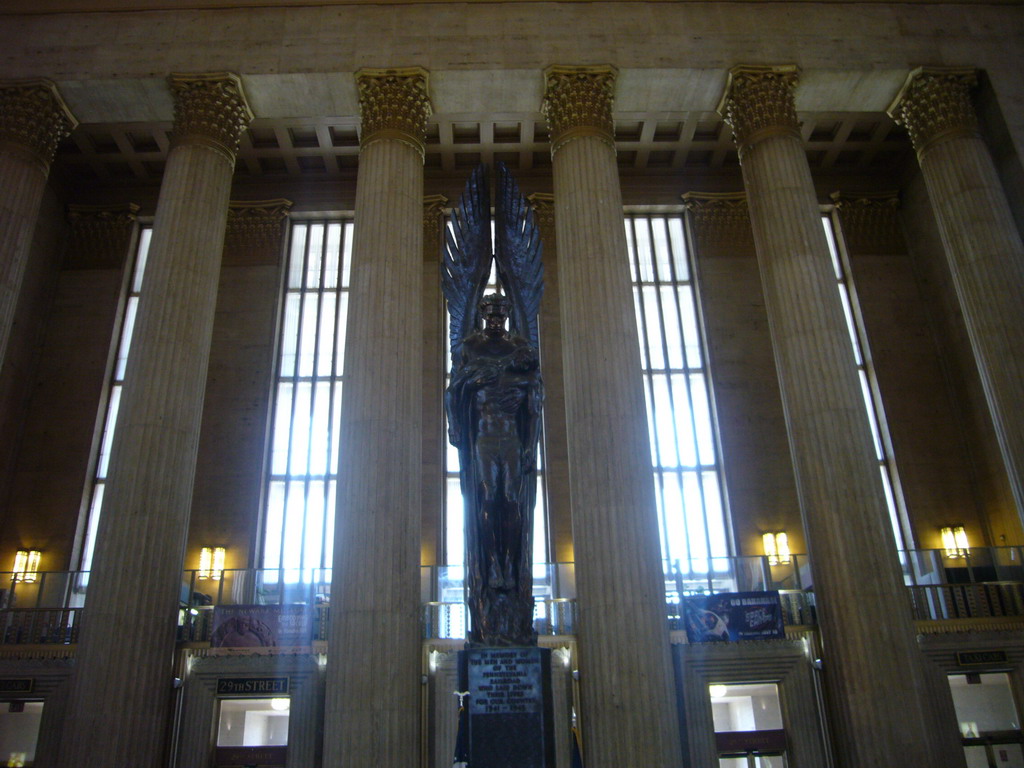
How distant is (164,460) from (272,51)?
9.48 m

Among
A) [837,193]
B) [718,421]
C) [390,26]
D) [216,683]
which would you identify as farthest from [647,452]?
[837,193]

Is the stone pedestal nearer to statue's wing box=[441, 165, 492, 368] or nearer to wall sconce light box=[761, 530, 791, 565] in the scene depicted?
statue's wing box=[441, 165, 492, 368]

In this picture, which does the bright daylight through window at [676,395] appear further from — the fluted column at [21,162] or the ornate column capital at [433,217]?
the fluted column at [21,162]

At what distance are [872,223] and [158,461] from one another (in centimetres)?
1958

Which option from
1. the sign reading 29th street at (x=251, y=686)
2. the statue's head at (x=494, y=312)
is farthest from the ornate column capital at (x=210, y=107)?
the statue's head at (x=494, y=312)

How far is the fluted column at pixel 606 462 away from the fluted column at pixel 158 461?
692cm

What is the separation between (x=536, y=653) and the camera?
275 inches

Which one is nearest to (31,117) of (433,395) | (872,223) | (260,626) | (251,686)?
(433,395)

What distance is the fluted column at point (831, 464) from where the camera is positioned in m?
12.7

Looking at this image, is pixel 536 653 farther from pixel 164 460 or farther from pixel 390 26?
pixel 390 26

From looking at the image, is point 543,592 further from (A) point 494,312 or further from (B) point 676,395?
(A) point 494,312

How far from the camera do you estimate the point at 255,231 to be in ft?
75.0

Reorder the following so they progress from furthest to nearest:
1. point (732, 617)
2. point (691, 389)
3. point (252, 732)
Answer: point (691, 389) → point (252, 732) → point (732, 617)

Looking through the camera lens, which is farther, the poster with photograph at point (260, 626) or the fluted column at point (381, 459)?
the poster with photograph at point (260, 626)
